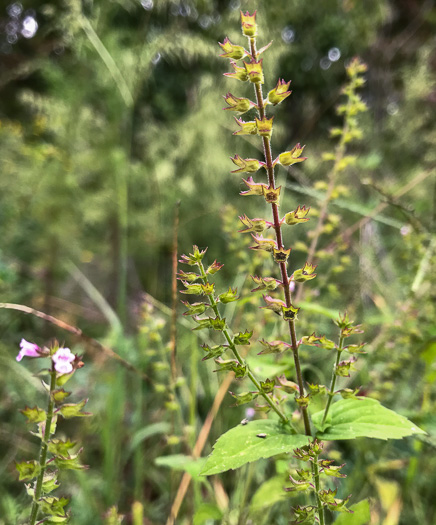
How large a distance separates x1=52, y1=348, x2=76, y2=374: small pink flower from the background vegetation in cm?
26

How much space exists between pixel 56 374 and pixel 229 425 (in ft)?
2.53

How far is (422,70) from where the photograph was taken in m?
1.65

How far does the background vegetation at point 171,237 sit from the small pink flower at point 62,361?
259mm

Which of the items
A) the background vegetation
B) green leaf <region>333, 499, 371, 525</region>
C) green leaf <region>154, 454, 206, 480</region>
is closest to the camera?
green leaf <region>333, 499, 371, 525</region>

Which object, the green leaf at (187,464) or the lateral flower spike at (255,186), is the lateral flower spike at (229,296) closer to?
the lateral flower spike at (255,186)

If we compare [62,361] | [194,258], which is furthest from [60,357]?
[194,258]

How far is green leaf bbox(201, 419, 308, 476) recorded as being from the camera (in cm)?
32

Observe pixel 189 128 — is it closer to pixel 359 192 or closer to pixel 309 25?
pixel 359 192

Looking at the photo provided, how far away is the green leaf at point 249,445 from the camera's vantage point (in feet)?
1.05

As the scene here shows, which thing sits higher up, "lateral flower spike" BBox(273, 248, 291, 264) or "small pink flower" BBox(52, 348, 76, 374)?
"lateral flower spike" BBox(273, 248, 291, 264)

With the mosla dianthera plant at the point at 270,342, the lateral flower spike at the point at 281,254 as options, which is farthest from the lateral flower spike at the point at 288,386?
the lateral flower spike at the point at 281,254

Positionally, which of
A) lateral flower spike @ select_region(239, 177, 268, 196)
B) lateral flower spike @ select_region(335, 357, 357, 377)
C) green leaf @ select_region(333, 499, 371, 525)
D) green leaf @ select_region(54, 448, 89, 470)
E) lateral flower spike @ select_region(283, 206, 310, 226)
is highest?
lateral flower spike @ select_region(239, 177, 268, 196)

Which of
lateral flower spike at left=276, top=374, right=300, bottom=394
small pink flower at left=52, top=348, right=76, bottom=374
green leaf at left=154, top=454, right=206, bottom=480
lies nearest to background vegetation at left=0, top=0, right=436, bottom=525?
green leaf at left=154, top=454, right=206, bottom=480

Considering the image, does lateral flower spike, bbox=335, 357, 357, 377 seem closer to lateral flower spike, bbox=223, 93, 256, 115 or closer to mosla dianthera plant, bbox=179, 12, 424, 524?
mosla dianthera plant, bbox=179, 12, 424, 524
